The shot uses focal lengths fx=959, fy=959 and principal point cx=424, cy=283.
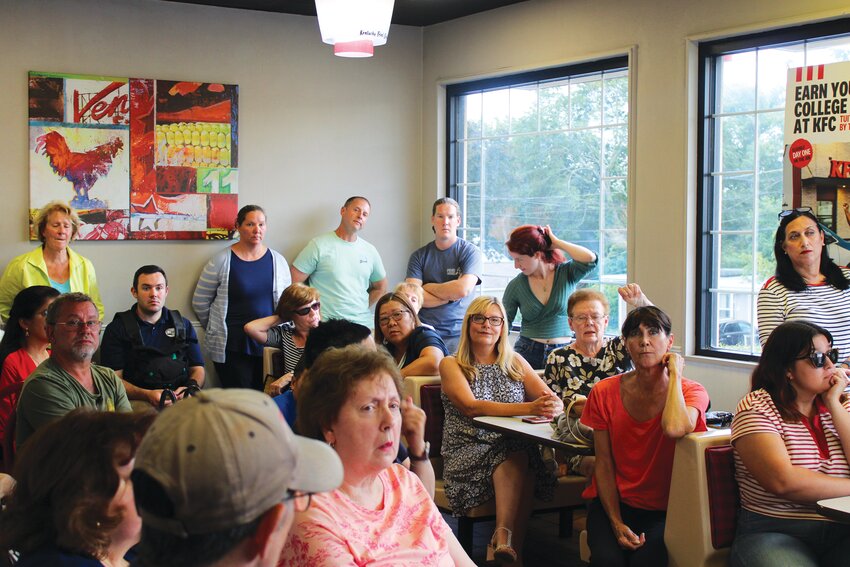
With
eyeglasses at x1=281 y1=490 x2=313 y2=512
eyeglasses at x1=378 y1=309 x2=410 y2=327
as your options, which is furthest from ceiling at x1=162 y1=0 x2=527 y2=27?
eyeglasses at x1=281 y1=490 x2=313 y2=512

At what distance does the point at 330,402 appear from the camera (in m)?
2.26

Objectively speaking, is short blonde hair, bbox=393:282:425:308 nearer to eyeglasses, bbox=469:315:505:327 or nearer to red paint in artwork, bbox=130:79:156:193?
eyeglasses, bbox=469:315:505:327

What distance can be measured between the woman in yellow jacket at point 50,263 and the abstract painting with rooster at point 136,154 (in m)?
0.42

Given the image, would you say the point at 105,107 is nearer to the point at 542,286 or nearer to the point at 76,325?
the point at 542,286

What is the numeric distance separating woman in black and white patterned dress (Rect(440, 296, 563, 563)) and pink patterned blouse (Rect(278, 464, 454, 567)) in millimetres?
1703

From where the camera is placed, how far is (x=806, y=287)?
4.23 metres

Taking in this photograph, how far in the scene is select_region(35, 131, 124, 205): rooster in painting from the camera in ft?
20.8

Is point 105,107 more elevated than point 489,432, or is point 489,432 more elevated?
point 105,107

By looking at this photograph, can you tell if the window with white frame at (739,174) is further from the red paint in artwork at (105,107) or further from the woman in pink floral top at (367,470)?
the red paint in artwork at (105,107)

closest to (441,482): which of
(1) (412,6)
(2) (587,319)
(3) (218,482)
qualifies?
(2) (587,319)

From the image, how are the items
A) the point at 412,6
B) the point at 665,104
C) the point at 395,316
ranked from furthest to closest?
the point at 412,6 → the point at 665,104 → the point at 395,316

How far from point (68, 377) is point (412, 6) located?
434cm

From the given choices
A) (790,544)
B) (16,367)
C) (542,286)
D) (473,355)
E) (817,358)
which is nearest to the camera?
(790,544)

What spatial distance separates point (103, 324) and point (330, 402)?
4706mm
